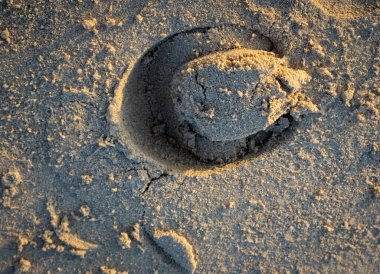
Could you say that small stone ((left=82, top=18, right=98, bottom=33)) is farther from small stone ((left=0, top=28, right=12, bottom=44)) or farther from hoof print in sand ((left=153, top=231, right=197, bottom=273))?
hoof print in sand ((left=153, top=231, right=197, bottom=273))

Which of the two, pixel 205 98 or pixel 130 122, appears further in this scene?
pixel 130 122

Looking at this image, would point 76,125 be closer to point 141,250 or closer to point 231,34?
point 141,250

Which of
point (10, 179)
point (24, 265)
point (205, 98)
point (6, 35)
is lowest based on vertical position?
point (24, 265)

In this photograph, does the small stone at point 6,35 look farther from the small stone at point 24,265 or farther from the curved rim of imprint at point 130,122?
the small stone at point 24,265

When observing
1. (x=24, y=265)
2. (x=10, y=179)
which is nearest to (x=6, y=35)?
(x=10, y=179)

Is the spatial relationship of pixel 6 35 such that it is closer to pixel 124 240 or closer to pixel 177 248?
pixel 124 240

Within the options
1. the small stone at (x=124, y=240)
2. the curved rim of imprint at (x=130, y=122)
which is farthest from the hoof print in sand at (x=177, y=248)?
the curved rim of imprint at (x=130, y=122)

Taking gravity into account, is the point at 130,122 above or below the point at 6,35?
below
